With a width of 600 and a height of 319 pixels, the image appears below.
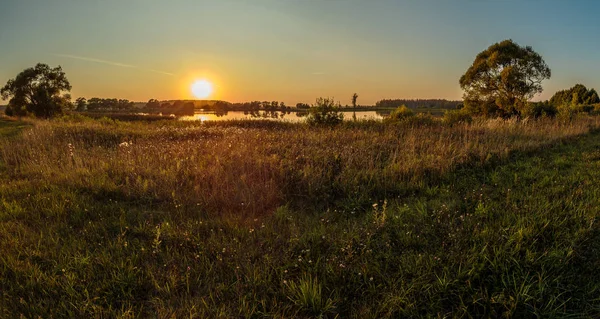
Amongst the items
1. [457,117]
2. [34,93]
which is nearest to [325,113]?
[457,117]

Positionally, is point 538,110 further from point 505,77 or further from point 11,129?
point 11,129

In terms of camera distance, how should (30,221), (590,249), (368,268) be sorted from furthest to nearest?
(30,221), (590,249), (368,268)

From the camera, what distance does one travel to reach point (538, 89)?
2173 cm

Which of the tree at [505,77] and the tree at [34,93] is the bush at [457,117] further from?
the tree at [34,93]

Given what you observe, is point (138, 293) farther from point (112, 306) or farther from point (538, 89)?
point (538, 89)

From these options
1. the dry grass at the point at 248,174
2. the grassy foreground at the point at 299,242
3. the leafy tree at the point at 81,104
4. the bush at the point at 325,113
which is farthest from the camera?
the leafy tree at the point at 81,104

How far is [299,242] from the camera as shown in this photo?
132 inches

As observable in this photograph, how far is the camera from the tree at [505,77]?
2166 centimetres

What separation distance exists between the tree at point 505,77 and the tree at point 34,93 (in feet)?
208

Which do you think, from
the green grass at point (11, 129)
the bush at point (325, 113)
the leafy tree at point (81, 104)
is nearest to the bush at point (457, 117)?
the bush at point (325, 113)

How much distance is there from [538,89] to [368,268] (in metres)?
26.7

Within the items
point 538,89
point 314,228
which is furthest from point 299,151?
point 538,89

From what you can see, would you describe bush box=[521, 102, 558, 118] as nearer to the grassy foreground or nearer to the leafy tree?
the grassy foreground

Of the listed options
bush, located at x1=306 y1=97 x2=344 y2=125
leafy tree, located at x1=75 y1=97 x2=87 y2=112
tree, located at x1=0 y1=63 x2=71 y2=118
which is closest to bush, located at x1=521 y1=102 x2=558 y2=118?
bush, located at x1=306 y1=97 x2=344 y2=125
